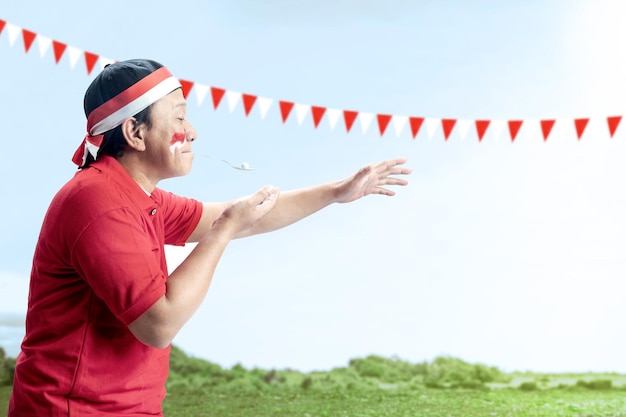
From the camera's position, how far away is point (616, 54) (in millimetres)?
5840

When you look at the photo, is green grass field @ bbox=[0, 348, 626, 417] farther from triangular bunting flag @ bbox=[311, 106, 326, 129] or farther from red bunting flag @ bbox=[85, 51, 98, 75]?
red bunting flag @ bbox=[85, 51, 98, 75]

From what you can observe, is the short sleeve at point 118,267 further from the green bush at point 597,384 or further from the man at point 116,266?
the green bush at point 597,384

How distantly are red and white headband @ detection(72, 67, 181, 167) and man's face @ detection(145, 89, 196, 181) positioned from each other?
0.02 meters

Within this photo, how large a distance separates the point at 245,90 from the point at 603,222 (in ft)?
9.68

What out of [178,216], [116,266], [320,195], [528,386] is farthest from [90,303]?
[528,386]

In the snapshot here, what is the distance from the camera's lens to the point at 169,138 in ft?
4.09

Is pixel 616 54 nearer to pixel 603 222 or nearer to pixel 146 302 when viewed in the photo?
pixel 603 222

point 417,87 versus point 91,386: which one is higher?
point 417,87

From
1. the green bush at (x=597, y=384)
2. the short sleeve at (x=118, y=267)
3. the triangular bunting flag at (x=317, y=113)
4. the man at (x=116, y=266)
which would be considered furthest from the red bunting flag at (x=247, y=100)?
the green bush at (x=597, y=384)

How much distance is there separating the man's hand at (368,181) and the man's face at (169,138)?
47 centimetres

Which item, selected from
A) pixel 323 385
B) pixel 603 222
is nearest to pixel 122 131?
pixel 323 385

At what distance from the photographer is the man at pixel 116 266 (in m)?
1.05

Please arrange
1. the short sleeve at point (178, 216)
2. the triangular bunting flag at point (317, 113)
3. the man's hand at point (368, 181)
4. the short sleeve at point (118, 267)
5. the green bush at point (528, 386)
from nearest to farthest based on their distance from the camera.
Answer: the short sleeve at point (118, 267) → the short sleeve at point (178, 216) → the man's hand at point (368, 181) → the triangular bunting flag at point (317, 113) → the green bush at point (528, 386)

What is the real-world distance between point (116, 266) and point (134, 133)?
277 mm
